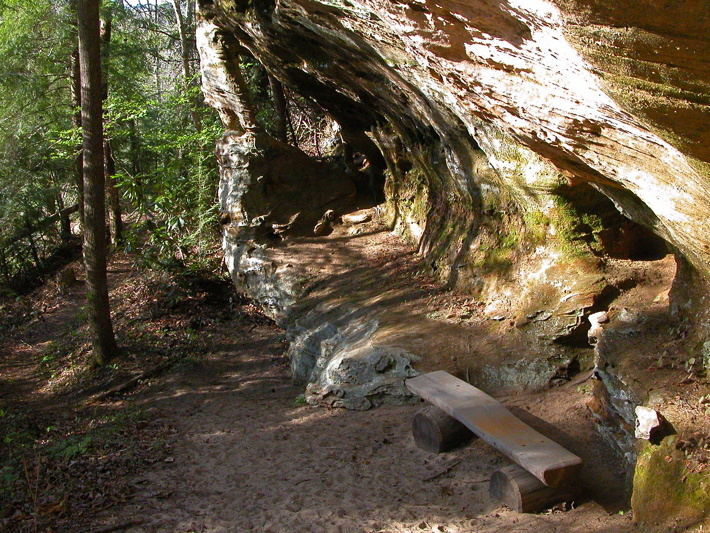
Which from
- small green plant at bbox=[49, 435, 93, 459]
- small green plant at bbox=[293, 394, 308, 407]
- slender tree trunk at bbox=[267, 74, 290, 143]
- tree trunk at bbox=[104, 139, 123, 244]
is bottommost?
small green plant at bbox=[293, 394, 308, 407]

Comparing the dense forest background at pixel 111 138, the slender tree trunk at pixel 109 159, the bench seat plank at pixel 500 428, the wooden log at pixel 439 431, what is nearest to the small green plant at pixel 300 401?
the bench seat plank at pixel 500 428

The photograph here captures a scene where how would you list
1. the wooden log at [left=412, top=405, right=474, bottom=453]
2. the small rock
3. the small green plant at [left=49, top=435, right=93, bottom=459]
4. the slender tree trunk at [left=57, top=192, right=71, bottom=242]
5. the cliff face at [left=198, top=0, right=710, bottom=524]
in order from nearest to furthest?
the cliff face at [left=198, top=0, right=710, bottom=524], the small rock, the wooden log at [left=412, top=405, right=474, bottom=453], the small green plant at [left=49, top=435, right=93, bottom=459], the slender tree trunk at [left=57, top=192, right=71, bottom=242]

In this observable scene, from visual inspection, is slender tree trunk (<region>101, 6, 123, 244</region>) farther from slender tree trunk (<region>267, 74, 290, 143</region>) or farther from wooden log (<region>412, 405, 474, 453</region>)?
wooden log (<region>412, 405, 474, 453</region>)

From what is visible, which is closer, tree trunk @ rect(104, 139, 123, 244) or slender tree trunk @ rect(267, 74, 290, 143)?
slender tree trunk @ rect(267, 74, 290, 143)

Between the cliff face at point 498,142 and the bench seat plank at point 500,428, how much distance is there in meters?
0.78

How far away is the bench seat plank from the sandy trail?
0.48 meters

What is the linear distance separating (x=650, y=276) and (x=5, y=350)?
13333 mm

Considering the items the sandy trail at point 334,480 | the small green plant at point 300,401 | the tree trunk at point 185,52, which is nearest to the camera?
the sandy trail at point 334,480

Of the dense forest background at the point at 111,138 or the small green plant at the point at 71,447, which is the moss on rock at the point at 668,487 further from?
the dense forest background at the point at 111,138

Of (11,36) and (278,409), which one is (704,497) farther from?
(11,36)

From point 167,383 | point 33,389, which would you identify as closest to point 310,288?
point 167,383

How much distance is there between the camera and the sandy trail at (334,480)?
527 centimetres

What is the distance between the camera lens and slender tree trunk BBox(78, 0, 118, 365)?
9.30 m

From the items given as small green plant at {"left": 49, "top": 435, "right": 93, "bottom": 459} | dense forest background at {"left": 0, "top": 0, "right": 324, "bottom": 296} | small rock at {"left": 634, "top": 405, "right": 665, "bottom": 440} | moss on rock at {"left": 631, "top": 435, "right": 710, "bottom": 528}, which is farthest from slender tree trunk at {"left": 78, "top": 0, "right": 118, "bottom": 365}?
moss on rock at {"left": 631, "top": 435, "right": 710, "bottom": 528}
